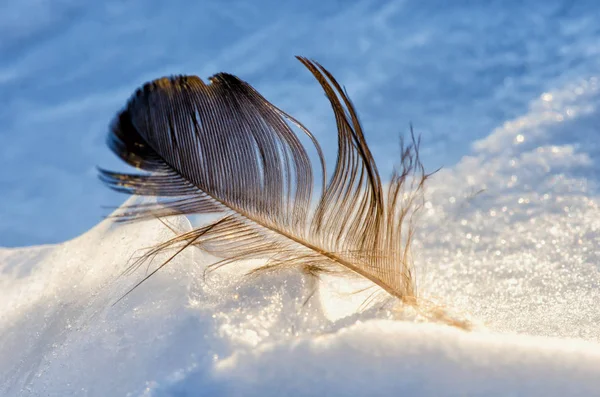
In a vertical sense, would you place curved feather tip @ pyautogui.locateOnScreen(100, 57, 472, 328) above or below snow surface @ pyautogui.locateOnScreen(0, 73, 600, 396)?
above

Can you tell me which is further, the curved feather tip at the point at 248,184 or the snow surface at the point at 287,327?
the curved feather tip at the point at 248,184

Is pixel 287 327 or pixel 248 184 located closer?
pixel 287 327

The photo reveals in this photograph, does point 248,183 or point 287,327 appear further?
point 248,183

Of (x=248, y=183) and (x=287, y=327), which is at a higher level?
(x=248, y=183)

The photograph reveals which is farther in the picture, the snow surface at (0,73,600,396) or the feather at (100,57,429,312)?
the feather at (100,57,429,312)

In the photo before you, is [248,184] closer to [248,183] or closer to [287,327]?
[248,183]

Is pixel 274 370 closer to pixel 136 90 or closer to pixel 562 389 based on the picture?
pixel 562 389

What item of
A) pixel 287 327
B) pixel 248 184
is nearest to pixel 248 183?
pixel 248 184
